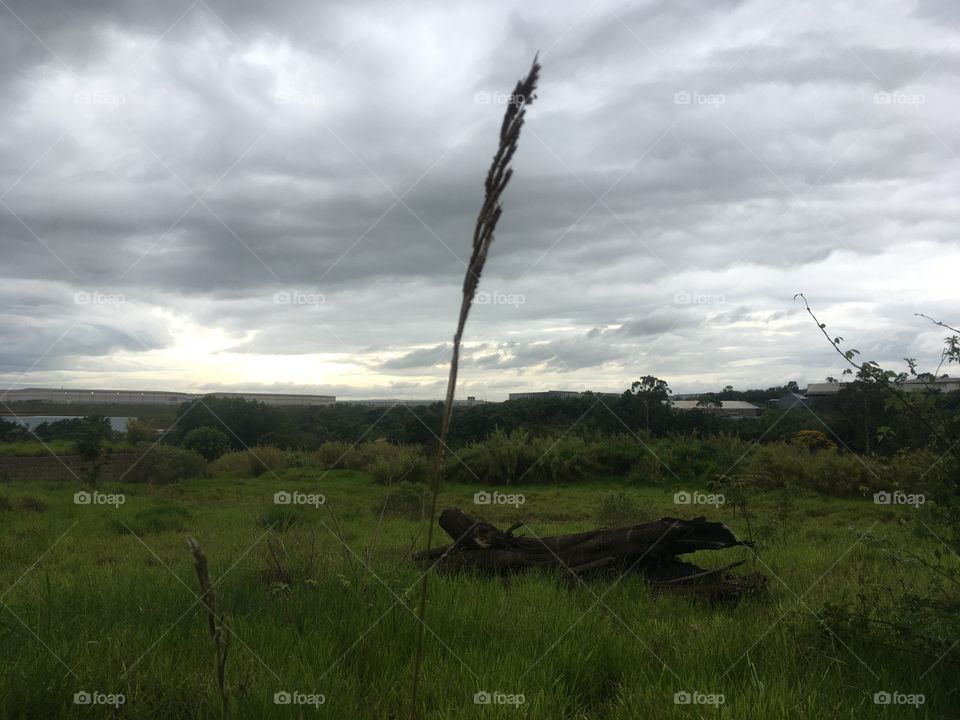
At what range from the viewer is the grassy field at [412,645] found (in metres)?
3.26

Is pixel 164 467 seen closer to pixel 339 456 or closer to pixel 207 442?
pixel 207 442

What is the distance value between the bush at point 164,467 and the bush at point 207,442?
5.97ft

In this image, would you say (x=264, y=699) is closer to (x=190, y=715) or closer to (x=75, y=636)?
(x=190, y=715)

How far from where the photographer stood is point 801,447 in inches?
739

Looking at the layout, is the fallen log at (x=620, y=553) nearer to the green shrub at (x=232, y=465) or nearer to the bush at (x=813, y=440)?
the bush at (x=813, y=440)

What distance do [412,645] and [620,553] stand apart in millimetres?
2811

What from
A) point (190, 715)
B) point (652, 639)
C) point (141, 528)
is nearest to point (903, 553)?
point (652, 639)

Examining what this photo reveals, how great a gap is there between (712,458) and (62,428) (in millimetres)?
18678

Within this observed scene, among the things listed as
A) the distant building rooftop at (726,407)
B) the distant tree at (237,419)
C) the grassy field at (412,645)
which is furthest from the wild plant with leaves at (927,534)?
the distant building rooftop at (726,407)

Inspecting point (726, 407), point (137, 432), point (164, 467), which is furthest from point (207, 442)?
point (726, 407)

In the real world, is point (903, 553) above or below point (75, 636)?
above

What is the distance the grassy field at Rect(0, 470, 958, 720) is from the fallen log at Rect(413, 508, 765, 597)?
1.03 feet

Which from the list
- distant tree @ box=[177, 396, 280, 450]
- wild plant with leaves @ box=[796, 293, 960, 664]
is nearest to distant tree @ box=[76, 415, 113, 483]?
distant tree @ box=[177, 396, 280, 450]

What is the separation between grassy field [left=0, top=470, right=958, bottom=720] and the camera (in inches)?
128
